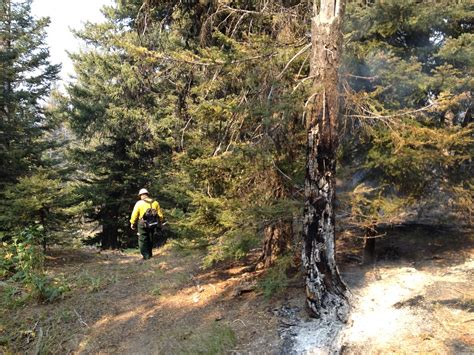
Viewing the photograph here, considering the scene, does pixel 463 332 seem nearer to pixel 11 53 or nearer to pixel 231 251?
pixel 231 251

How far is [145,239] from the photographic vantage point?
10.1 meters

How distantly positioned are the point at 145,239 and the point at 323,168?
6195 mm

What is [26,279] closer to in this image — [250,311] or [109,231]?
[250,311]

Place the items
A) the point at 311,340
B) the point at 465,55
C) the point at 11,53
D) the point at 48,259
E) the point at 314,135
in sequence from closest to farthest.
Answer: the point at 311,340 → the point at 314,135 → the point at 465,55 → the point at 48,259 → the point at 11,53

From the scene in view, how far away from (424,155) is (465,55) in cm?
217

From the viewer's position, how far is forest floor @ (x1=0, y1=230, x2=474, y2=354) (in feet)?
16.2

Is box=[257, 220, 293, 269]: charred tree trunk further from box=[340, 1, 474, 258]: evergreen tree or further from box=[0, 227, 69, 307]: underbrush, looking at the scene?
box=[0, 227, 69, 307]: underbrush

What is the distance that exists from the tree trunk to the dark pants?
552 cm

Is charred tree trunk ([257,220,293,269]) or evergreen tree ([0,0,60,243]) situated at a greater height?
evergreen tree ([0,0,60,243])

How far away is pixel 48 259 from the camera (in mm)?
9742

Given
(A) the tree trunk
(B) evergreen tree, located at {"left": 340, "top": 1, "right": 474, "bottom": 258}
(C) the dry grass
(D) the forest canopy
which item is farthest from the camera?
(B) evergreen tree, located at {"left": 340, "top": 1, "right": 474, "bottom": 258}

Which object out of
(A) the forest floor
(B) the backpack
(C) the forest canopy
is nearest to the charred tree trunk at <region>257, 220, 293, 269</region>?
(C) the forest canopy

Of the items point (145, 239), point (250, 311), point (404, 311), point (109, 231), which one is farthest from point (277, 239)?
point (109, 231)

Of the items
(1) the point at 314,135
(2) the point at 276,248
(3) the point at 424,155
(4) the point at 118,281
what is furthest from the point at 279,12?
(4) the point at 118,281
